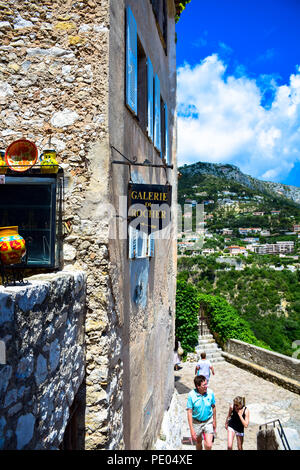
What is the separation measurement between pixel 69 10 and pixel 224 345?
1691 centimetres

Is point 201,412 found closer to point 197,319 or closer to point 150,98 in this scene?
point 150,98

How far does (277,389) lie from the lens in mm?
13766

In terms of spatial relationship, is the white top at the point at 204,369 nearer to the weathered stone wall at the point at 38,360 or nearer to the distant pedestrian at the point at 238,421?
the distant pedestrian at the point at 238,421

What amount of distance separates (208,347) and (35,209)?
16.2 meters

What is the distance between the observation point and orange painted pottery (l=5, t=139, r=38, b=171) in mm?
3711

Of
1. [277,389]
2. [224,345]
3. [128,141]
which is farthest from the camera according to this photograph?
[224,345]

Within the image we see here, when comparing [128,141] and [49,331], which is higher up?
[128,141]

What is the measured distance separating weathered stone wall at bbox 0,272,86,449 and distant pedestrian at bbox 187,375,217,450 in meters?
2.71

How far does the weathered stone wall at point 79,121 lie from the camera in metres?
3.73

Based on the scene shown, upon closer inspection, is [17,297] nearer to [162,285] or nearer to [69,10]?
[69,10]

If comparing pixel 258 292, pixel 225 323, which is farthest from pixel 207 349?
pixel 258 292
